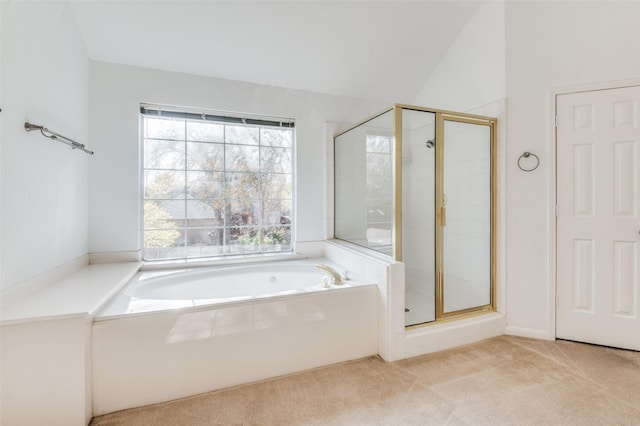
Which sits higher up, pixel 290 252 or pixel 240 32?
pixel 240 32

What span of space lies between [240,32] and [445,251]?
7.90ft

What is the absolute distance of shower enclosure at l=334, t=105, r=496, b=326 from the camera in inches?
82.5

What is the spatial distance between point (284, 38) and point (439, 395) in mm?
2783

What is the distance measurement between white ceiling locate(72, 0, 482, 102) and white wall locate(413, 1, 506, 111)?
0.10 m

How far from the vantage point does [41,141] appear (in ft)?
5.60

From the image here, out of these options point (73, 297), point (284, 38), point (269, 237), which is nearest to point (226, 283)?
point (269, 237)

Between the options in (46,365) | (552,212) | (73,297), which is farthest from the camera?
(552,212)

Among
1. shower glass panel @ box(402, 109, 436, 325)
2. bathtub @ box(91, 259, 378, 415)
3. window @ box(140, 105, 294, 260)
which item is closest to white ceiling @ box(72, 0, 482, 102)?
window @ box(140, 105, 294, 260)

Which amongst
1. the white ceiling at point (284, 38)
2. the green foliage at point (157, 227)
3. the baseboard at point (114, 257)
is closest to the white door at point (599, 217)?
the white ceiling at point (284, 38)

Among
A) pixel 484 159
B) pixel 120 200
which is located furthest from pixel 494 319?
pixel 120 200

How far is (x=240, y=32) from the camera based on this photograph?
7.39ft

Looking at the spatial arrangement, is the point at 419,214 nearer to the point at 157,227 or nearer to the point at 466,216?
the point at 466,216

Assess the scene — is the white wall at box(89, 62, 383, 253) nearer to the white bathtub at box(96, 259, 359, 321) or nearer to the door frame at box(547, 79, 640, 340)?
the white bathtub at box(96, 259, 359, 321)

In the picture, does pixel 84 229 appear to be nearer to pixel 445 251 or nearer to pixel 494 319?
pixel 445 251
